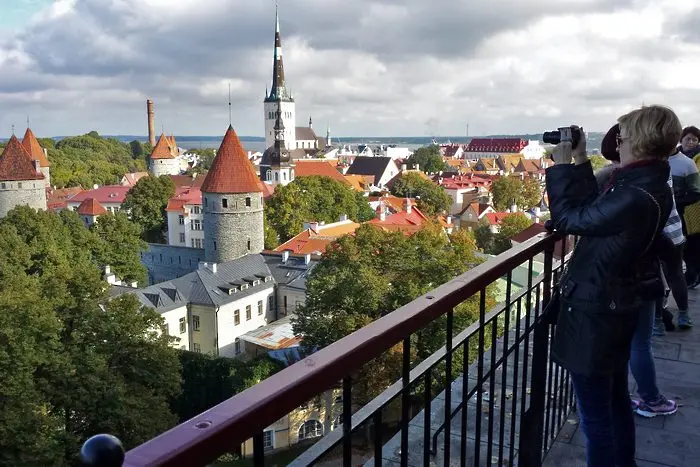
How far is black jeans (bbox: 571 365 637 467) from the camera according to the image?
248 centimetres

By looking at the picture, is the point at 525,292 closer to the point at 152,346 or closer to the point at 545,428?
the point at 545,428

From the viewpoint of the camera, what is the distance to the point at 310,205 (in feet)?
136

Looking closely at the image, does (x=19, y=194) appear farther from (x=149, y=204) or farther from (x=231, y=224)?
(x=231, y=224)

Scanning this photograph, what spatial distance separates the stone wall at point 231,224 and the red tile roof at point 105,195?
2493cm

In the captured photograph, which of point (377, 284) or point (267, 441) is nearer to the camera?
point (267, 441)

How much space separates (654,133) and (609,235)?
17.4 inches

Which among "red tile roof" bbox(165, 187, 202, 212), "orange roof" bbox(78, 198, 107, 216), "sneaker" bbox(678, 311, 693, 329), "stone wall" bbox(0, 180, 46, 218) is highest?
"sneaker" bbox(678, 311, 693, 329)

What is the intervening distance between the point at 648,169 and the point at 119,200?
55.5 meters

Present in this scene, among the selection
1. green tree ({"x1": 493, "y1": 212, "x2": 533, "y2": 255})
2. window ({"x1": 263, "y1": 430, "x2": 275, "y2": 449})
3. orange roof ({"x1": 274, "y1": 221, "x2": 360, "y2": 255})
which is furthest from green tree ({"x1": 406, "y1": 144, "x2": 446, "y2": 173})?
window ({"x1": 263, "y1": 430, "x2": 275, "y2": 449})

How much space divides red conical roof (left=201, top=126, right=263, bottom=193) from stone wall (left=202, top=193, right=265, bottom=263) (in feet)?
1.08

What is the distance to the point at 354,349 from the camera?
1.27 metres

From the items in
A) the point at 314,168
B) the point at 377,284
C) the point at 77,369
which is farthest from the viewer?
→ the point at 314,168

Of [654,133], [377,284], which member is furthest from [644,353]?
[377,284]

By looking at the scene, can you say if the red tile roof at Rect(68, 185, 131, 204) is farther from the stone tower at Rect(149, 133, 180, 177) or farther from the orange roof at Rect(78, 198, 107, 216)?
the stone tower at Rect(149, 133, 180, 177)
